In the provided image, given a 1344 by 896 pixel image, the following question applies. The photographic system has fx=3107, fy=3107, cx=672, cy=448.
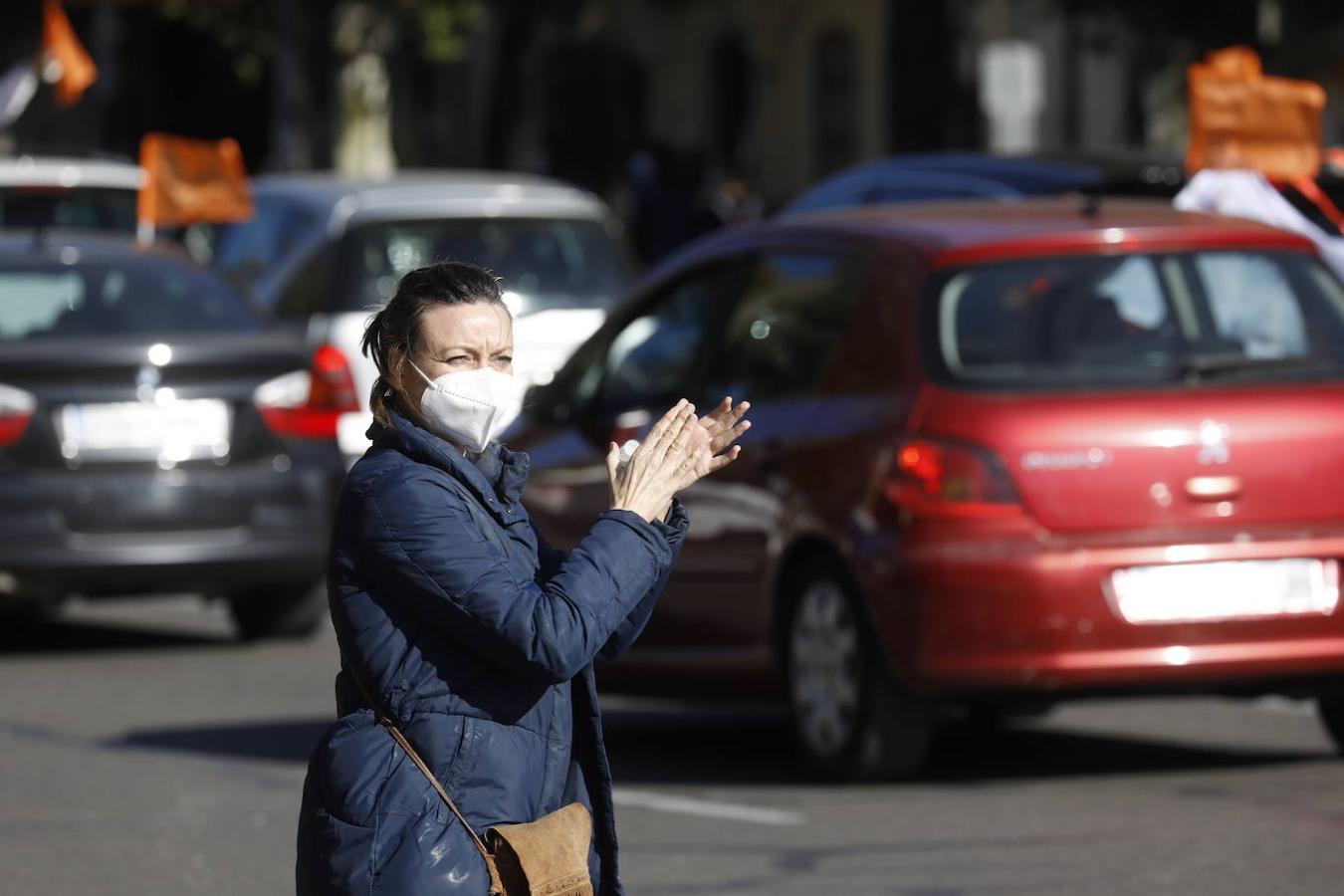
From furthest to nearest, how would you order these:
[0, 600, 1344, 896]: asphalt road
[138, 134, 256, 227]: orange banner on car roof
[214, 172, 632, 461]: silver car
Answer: [138, 134, 256, 227]: orange banner on car roof → [214, 172, 632, 461]: silver car → [0, 600, 1344, 896]: asphalt road

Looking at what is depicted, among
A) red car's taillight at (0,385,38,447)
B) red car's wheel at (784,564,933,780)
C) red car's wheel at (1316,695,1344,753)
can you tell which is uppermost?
red car's taillight at (0,385,38,447)

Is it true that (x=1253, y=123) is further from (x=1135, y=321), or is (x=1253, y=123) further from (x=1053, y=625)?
(x=1053, y=625)

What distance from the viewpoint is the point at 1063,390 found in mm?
8148

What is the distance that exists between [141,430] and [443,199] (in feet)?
10.7

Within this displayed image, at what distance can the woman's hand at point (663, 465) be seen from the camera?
4105 millimetres

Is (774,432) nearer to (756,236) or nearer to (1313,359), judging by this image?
(756,236)

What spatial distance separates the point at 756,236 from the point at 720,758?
5.15ft

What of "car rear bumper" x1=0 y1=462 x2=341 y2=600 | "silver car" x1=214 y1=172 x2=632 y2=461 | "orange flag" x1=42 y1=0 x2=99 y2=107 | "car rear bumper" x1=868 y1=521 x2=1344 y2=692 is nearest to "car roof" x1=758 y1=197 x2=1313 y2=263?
"car rear bumper" x1=868 y1=521 x2=1344 y2=692

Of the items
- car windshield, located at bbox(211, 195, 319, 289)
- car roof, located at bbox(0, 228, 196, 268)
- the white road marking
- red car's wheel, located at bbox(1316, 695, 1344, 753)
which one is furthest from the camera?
car windshield, located at bbox(211, 195, 319, 289)

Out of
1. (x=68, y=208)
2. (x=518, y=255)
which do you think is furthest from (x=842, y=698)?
(x=68, y=208)

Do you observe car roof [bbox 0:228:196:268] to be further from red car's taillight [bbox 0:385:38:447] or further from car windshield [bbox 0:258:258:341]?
red car's taillight [bbox 0:385:38:447]

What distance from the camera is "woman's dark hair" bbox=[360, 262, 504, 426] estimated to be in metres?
4.20

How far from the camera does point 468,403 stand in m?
4.14

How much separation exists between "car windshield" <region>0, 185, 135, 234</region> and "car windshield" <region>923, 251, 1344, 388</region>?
975cm
